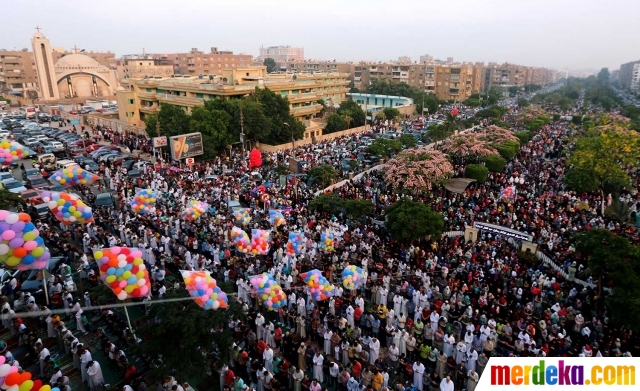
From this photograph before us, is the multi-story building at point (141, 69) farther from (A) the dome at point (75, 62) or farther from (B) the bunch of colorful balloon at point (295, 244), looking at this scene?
(B) the bunch of colorful balloon at point (295, 244)

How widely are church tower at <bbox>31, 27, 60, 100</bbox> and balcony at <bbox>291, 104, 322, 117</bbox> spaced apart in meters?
45.7

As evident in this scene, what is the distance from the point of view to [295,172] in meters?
Result: 23.5

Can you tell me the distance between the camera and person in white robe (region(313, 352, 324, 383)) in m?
9.57

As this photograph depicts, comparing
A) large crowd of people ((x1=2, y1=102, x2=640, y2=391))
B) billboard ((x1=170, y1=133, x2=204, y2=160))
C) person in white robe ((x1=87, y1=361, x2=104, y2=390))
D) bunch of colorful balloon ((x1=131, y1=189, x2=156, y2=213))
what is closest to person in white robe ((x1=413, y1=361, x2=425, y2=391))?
large crowd of people ((x1=2, y1=102, x2=640, y2=391))

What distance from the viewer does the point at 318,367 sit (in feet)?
31.6

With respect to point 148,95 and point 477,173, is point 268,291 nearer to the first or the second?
point 477,173

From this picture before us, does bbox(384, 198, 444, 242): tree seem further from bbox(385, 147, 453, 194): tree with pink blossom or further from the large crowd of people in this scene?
bbox(385, 147, 453, 194): tree with pink blossom

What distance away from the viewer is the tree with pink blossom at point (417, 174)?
2178 centimetres

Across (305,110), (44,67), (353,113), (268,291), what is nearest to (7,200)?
(268,291)

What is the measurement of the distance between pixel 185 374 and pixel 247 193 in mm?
14330

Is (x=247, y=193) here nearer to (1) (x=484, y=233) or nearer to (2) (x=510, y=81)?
(1) (x=484, y=233)

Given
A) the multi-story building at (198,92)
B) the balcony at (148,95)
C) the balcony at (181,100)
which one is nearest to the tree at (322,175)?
the multi-story building at (198,92)

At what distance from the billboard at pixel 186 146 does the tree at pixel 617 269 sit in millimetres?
22364

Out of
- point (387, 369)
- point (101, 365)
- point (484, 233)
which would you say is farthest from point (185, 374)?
point (484, 233)
